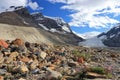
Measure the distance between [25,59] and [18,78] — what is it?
128 inches

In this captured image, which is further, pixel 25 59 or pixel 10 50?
pixel 10 50

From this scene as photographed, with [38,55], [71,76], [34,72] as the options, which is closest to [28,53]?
[38,55]

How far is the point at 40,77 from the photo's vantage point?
1200 cm

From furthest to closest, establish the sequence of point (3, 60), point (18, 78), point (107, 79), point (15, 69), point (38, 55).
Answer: point (38, 55) → point (3, 60) → point (15, 69) → point (18, 78) → point (107, 79)

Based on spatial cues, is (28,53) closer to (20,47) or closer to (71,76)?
(20,47)

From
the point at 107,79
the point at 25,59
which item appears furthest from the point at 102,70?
the point at 25,59

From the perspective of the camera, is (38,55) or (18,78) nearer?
(18,78)

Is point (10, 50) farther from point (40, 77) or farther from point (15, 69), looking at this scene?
point (40, 77)

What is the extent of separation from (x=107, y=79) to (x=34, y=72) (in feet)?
9.80

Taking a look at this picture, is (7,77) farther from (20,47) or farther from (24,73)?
(20,47)

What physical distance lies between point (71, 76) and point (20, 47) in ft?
18.1

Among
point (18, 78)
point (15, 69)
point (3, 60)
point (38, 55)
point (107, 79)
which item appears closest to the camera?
point (107, 79)

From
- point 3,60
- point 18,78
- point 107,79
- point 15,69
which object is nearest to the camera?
point 107,79

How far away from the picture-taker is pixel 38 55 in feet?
53.7
